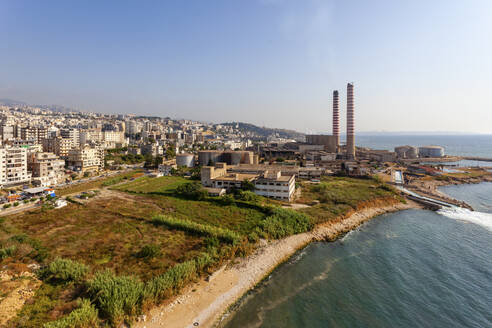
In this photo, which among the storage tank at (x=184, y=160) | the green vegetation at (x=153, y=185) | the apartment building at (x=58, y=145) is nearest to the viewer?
the green vegetation at (x=153, y=185)

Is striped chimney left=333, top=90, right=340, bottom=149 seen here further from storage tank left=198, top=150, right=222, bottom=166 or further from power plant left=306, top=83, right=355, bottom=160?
storage tank left=198, top=150, right=222, bottom=166

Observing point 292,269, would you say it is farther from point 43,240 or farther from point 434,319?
point 43,240

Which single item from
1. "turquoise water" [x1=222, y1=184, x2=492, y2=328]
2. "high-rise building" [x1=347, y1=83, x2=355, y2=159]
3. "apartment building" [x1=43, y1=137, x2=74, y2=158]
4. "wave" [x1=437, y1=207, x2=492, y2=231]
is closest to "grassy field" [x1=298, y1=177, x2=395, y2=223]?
"turquoise water" [x1=222, y1=184, x2=492, y2=328]

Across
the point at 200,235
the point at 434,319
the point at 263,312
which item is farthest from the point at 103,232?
the point at 434,319

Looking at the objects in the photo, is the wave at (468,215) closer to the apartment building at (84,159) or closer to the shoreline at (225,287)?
the shoreline at (225,287)

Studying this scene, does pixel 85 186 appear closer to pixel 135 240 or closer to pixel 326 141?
pixel 135 240

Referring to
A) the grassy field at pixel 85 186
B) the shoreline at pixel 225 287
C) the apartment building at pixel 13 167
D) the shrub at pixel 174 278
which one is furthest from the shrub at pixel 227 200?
the apartment building at pixel 13 167
